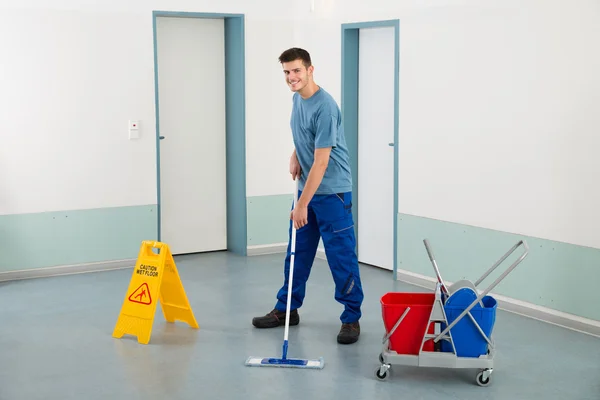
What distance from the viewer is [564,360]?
15.8ft

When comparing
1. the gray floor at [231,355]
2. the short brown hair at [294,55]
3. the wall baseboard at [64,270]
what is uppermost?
the short brown hair at [294,55]

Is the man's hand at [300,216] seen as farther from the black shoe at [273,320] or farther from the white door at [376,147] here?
the white door at [376,147]

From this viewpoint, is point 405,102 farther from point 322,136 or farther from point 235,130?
point 322,136

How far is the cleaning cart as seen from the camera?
14.2 feet

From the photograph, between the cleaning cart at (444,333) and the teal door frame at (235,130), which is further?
the teal door frame at (235,130)

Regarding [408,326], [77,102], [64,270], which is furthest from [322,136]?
[64,270]

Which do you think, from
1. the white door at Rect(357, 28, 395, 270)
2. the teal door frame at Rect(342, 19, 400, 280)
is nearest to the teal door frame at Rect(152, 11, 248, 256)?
the teal door frame at Rect(342, 19, 400, 280)

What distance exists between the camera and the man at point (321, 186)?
4793 mm

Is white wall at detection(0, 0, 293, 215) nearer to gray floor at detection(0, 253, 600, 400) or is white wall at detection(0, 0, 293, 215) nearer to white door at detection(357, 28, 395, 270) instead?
gray floor at detection(0, 253, 600, 400)

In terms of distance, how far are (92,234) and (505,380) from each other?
12.8 feet

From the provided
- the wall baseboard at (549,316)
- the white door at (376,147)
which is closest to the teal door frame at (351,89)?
the white door at (376,147)

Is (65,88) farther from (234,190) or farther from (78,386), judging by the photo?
(78,386)

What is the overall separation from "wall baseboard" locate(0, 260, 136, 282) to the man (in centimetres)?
242

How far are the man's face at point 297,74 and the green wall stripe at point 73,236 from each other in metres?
2.89
